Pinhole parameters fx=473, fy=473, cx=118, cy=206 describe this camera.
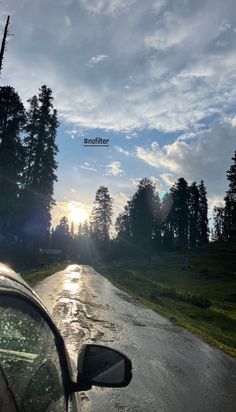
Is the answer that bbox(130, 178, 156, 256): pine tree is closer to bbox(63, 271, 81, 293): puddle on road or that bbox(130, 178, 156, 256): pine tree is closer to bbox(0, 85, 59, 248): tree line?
bbox(0, 85, 59, 248): tree line

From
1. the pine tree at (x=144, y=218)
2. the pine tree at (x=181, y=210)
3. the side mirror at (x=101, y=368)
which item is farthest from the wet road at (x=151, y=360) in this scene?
the pine tree at (x=181, y=210)

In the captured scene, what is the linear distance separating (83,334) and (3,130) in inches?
1269

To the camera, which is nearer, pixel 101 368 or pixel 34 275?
pixel 101 368

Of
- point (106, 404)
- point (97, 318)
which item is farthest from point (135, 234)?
point (106, 404)

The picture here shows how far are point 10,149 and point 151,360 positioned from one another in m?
32.9

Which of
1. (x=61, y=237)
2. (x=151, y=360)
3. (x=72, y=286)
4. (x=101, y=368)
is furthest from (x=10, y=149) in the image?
(x=61, y=237)

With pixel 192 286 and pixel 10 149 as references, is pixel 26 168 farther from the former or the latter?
pixel 192 286

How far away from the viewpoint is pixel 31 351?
7.41ft

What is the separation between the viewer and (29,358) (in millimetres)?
2195

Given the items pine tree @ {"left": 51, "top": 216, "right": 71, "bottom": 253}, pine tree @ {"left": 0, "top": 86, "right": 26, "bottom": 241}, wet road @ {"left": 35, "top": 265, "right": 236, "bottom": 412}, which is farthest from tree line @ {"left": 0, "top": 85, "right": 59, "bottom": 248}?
pine tree @ {"left": 51, "top": 216, "right": 71, "bottom": 253}

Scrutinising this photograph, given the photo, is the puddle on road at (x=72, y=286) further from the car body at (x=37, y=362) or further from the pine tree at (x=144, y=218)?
the pine tree at (x=144, y=218)

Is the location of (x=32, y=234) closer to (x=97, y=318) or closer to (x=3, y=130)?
(x=3, y=130)

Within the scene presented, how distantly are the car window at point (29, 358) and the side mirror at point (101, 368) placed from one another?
5.1 inches

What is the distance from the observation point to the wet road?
6.91 metres
